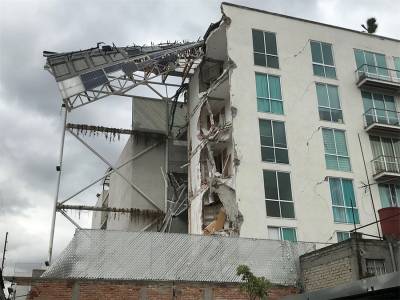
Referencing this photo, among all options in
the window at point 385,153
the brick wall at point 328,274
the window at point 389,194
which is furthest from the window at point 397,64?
the brick wall at point 328,274

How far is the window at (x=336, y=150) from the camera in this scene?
25.1 meters

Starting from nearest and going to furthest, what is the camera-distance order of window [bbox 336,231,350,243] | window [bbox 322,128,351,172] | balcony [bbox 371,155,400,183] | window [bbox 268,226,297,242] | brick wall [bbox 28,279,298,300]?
brick wall [bbox 28,279,298,300]
window [bbox 268,226,297,242]
window [bbox 336,231,350,243]
balcony [bbox 371,155,400,183]
window [bbox 322,128,351,172]

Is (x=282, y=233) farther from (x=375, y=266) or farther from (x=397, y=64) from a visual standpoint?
(x=397, y=64)

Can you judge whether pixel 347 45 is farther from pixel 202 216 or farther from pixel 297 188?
pixel 202 216

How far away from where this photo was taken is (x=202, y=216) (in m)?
25.5

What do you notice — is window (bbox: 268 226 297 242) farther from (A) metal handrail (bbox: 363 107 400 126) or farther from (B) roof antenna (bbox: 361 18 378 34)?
(B) roof antenna (bbox: 361 18 378 34)

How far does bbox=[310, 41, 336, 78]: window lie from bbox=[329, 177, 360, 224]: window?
21.7 ft

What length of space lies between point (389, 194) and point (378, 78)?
711cm

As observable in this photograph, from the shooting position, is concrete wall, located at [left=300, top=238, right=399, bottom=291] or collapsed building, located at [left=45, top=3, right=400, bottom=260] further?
collapsed building, located at [left=45, top=3, right=400, bottom=260]

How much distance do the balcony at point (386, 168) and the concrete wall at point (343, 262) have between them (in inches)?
345

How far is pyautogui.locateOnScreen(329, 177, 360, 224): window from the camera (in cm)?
2390

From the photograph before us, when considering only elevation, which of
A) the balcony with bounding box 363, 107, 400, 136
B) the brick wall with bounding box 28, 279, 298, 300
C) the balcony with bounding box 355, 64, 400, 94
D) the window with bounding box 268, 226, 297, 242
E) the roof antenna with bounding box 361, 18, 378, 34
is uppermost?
the roof antenna with bounding box 361, 18, 378, 34

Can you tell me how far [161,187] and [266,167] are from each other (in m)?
8.69

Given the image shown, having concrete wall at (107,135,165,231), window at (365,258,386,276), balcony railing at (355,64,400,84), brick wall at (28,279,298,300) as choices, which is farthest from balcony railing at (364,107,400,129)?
brick wall at (28,279,298,300)
